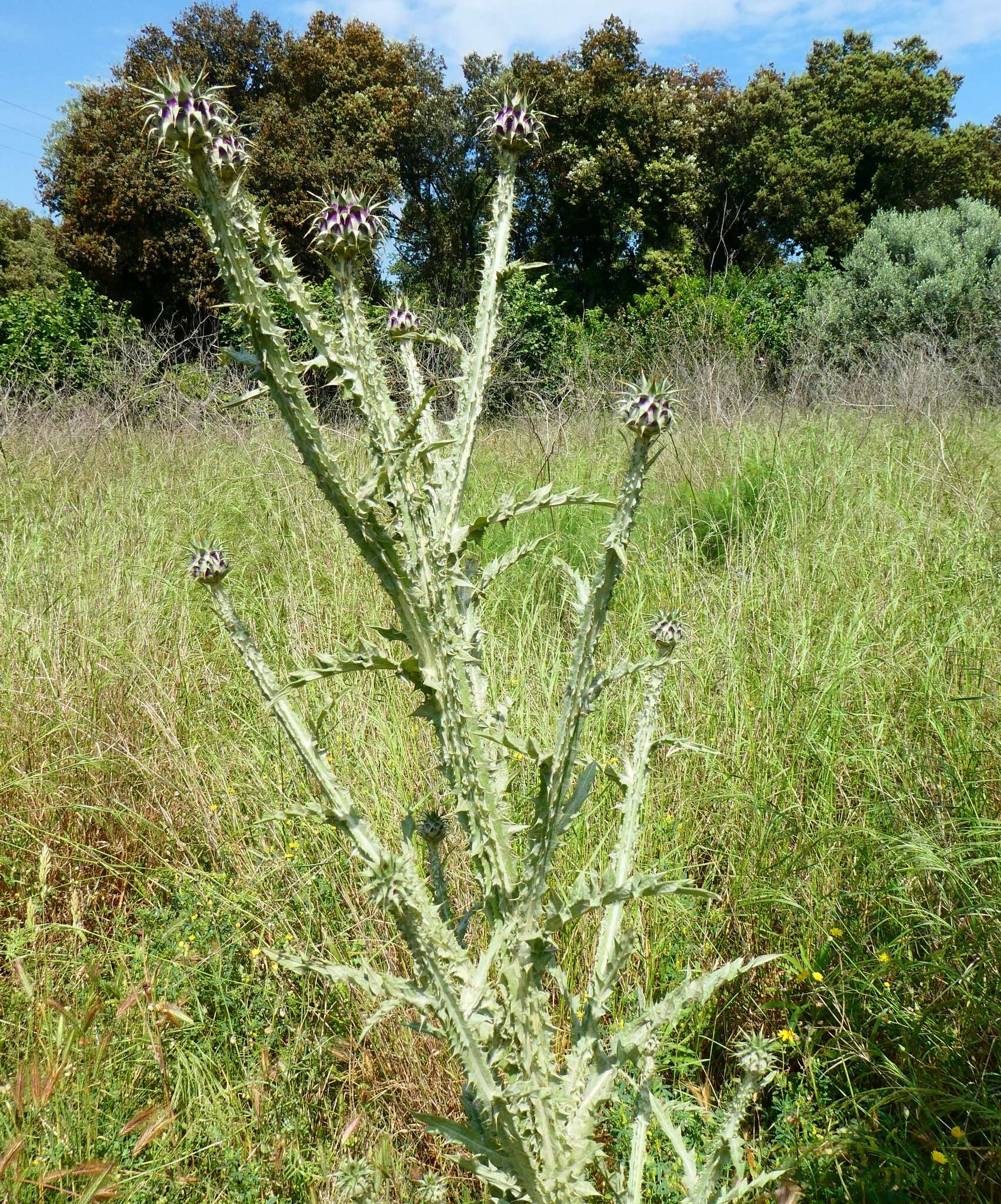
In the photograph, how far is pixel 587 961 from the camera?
6.43 feet

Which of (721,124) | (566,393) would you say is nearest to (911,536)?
(566,393)

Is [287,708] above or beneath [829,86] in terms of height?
beneath

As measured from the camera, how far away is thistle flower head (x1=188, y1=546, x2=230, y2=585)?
1.12 metres

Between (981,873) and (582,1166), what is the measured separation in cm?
129

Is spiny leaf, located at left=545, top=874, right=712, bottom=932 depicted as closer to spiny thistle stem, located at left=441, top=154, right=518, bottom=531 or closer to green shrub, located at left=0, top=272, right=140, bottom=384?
spiny thistle stem, located at left=441, top=154, right=518, bottom=531

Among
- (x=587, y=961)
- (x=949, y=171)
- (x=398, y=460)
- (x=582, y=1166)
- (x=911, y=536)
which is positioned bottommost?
(x=587, y=961)

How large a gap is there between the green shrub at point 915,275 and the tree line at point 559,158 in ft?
5.22

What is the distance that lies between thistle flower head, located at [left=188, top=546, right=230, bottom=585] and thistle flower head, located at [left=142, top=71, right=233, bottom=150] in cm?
55

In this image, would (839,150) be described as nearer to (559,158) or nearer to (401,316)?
(559,158)

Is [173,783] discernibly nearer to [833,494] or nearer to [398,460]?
[398,460]

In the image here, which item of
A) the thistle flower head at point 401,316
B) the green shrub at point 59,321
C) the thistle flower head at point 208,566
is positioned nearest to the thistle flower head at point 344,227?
the thistle flower head at point 401,316

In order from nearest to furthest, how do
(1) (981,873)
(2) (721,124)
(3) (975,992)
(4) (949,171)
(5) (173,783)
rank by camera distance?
(3) (975,992) → (1) (981,873) → (5) (173,783) → (2) (721,124) → (4) (949,171)

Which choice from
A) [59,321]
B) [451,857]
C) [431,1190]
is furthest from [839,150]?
[431,1190]

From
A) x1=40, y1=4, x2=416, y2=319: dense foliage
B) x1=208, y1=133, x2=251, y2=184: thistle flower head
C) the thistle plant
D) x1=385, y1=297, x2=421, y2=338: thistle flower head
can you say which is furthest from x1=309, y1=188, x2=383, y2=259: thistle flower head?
x1=40, y1=4, x2=416, y2=319: dense foliage
